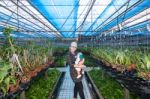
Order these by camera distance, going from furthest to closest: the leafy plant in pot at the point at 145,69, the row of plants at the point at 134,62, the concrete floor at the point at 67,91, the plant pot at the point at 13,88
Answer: the concrete floor at the point at 67,91 < the row of plants at the point at 134,62 < the leafy plant in pot at the point at 145,69 < the plant pot at the point at 13,88

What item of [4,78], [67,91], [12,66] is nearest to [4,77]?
[4,78]

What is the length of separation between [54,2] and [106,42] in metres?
8.44

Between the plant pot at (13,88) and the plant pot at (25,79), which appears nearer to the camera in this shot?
the plant pot at (13,88)

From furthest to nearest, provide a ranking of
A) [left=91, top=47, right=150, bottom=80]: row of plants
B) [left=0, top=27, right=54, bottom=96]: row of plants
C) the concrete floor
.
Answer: the concrete floor, [left=91, top=47, right=150, bottom=80]: row of plants, [left=0, top=27, right=54, bottom=96]: row of plants

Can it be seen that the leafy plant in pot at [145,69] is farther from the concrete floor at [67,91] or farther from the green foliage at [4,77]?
the concrete floor at [67,91]

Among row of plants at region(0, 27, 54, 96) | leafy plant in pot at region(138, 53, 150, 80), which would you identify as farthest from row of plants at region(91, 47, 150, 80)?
row of plants at region(0, 27, 54, 96)

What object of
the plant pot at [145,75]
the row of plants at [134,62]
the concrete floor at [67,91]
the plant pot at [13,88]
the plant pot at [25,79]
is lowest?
the concrete floor at [67,91]

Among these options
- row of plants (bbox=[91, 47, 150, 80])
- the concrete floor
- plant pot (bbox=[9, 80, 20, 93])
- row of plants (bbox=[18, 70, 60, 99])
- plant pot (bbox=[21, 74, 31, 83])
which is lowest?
the concrete floor

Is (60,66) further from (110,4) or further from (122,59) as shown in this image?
(122,59)

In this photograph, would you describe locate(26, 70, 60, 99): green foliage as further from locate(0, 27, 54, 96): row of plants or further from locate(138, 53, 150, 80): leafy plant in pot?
locate(138, 53, 150, 80): leafy plant in pot

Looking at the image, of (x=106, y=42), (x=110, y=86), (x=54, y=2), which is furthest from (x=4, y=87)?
(x=106, y=42)

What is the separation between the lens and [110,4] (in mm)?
11453

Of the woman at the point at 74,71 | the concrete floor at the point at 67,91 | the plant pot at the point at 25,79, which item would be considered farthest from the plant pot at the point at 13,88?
the concrete floor at the point at 67,91

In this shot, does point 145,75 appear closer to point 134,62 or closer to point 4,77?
point 134,62
